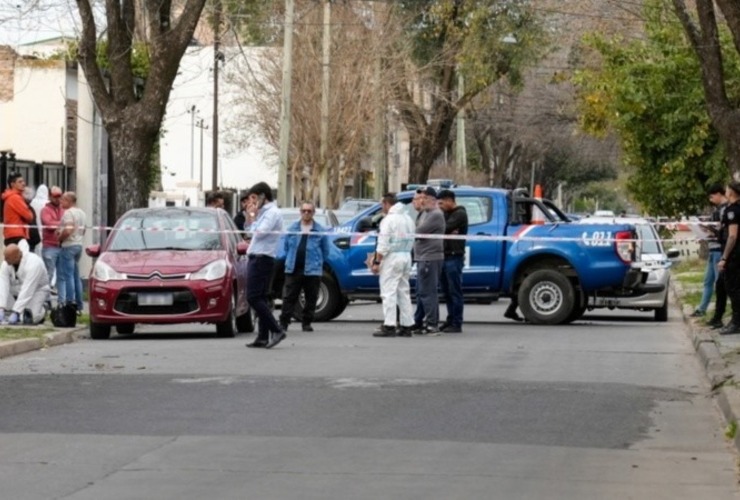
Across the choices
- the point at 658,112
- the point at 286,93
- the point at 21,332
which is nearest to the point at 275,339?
the point at 21,332

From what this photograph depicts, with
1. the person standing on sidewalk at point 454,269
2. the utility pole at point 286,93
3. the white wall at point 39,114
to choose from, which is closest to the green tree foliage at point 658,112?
the utility pole at point 286,93

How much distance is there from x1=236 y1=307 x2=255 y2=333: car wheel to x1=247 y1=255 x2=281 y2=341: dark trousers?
8.91 feet

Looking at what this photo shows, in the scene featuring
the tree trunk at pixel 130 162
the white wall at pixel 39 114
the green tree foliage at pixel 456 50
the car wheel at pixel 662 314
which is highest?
the green tree foliage at pixel 456 50

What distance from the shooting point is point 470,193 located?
Answer: 2422 cm

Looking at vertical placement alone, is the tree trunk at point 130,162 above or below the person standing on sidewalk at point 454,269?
above

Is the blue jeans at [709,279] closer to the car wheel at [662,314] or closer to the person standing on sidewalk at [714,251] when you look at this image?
the person standing on sidewalk at [714,251]

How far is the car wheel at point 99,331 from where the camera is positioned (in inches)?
804

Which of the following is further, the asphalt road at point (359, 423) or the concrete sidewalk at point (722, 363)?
the concrete sidewalk at point (722, 363)

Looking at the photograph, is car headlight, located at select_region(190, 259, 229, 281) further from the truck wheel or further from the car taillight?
the car taillight

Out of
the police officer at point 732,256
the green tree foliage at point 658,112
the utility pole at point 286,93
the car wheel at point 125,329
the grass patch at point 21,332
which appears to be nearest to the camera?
the grass patch at point 21,332

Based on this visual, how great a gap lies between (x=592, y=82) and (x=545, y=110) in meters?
29.7

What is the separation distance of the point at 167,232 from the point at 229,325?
1468 mm

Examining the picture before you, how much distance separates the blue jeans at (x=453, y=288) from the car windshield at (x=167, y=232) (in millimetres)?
3155

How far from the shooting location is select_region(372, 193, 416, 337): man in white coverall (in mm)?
20969
